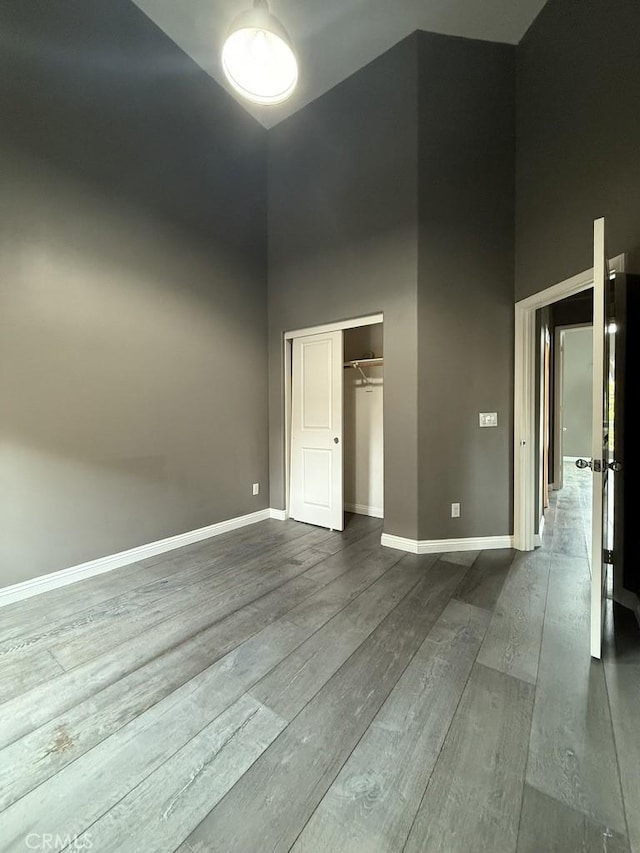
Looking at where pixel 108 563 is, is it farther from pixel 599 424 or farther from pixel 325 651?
pixel 599 424

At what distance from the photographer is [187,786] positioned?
109 centimetres

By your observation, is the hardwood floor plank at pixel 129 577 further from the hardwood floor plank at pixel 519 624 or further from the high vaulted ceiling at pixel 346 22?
the high vaulted ceiling at pixel 346 22

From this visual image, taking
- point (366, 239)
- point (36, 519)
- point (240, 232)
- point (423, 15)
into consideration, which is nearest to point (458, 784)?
point (36, 519)

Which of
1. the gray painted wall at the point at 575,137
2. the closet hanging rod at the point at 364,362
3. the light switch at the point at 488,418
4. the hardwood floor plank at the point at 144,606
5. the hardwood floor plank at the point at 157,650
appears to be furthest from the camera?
the closet hanging rod at the point at 364,362

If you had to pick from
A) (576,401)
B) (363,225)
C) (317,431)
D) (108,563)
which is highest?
(363,225)

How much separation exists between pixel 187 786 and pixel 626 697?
174 centimetres

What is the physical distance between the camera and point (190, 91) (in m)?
3.04

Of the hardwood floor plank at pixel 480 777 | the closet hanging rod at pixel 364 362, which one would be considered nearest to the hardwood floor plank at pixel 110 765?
the hardwood floor plank at pixel 480 777

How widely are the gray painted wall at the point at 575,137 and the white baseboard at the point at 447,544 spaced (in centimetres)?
208

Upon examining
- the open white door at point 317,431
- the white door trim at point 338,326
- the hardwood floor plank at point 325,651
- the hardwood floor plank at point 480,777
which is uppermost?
the white door trim at point 338,326

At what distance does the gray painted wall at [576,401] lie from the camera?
7.75m

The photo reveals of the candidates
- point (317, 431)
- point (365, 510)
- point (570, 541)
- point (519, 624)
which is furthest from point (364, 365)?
point (519, 624)

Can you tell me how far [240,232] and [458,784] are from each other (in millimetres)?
4174

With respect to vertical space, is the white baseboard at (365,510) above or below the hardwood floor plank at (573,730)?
above
